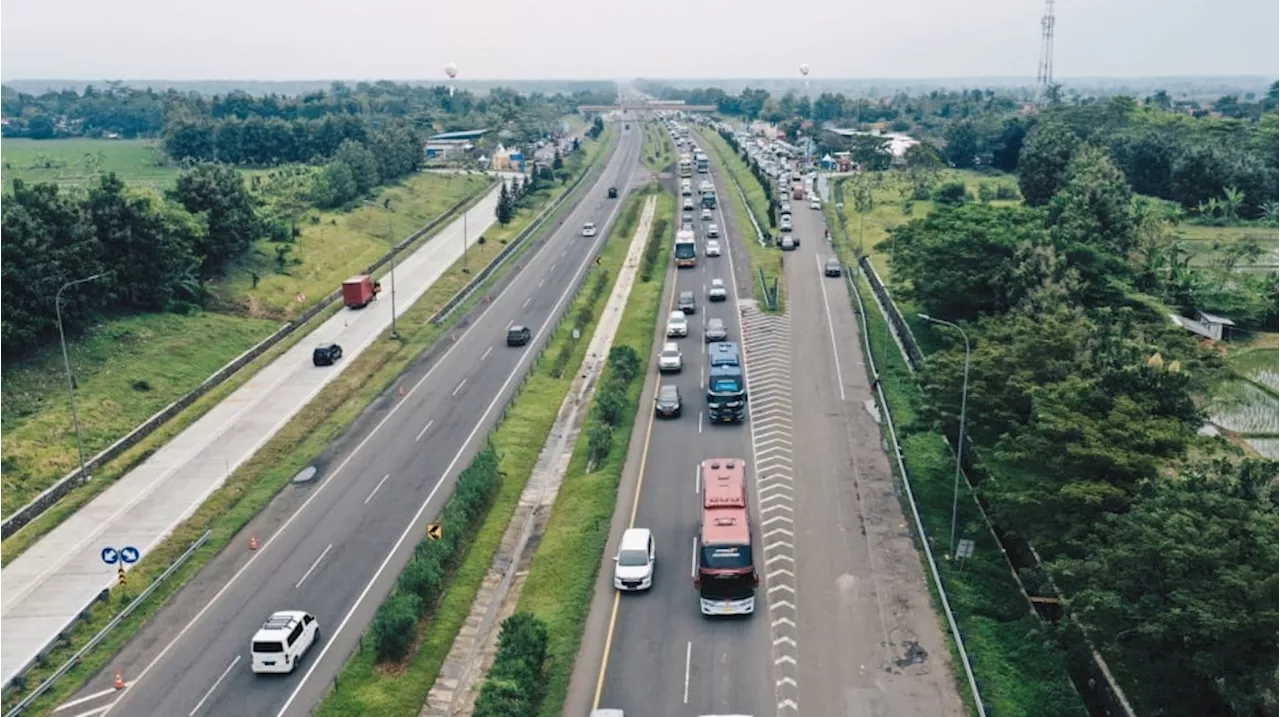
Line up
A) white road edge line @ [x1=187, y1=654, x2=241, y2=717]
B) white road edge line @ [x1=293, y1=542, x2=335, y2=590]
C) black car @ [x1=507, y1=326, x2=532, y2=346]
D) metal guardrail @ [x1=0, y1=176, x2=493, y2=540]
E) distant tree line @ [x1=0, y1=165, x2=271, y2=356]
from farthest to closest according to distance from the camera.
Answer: black car @ [x1=507, y1=326, x2=532, y2=346]
distant tree line @ [x1=0, y1=165, x2=271, y2=356]
metal guardrail @ [x1=0, y1=176, x2=493, y2=540]
white road edge line @ [x1=293, y1=542, x2=335, y2=590]
white road edge line @ [x1=187, y1=654, x2=241, y2=717]

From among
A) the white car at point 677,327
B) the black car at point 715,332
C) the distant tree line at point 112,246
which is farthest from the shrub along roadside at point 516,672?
the distant tree line at point 112,246

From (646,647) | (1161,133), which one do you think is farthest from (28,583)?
(1161,133)

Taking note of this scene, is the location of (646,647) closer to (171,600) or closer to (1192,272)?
(171,600)

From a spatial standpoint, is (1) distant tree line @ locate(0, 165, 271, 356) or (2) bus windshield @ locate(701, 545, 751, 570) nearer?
(2) bus windshield @ locate(701, 545, 751, 570)

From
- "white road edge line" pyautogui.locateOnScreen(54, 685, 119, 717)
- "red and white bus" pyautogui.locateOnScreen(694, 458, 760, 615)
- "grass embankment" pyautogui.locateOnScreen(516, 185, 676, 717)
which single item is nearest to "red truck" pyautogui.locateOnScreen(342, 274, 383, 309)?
"grass embankment" pyautogui.locateOnScreen(516, 185, 676, 717)

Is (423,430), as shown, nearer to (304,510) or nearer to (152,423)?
(304,510)

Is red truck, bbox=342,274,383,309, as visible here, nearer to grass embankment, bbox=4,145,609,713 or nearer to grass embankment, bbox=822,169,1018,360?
grass embankment, bbox=4,145,609,713

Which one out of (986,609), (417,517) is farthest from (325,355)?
(986,609)
